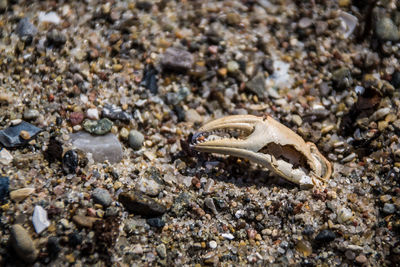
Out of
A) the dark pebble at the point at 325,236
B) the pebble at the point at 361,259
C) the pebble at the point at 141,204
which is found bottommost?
the pebble at the point at 361,259

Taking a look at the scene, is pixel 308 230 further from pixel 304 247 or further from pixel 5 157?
pixel 5 157

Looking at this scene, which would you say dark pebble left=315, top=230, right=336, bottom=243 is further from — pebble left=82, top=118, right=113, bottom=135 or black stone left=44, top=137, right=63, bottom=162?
black stone left=44, top=137, right=63, bottom=162

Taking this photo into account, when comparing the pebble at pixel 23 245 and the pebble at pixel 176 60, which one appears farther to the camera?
the pebble at pixel 176 60

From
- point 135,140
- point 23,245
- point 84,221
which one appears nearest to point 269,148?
point 135,140

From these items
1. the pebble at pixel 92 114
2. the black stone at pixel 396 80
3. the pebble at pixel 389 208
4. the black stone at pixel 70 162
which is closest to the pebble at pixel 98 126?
the pebble at pixel 92 114

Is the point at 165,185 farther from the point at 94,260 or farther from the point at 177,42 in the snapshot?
the point at 177,42

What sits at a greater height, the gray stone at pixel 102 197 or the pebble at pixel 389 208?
the gray stone at pixel 102 197

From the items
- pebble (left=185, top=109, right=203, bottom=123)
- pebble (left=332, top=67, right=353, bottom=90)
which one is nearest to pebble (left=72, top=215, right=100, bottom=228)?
pebble (left=185, top=109, right=203, bottom=123)

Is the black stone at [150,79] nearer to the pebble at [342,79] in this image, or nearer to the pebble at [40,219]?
the pebble at [40,219]
